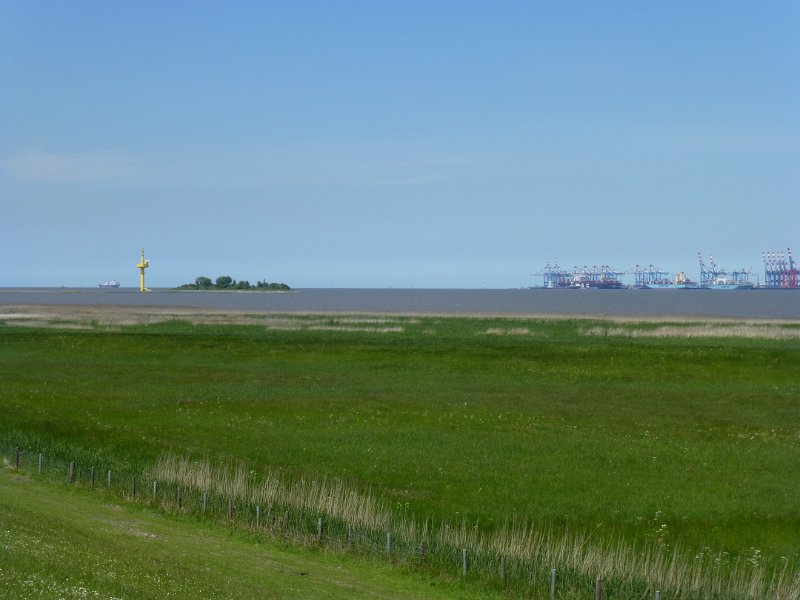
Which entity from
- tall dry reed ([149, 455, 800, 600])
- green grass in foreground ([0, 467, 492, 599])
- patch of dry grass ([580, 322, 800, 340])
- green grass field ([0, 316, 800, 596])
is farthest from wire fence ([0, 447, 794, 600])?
patch of dry grass ([580, 322, 800, 340])

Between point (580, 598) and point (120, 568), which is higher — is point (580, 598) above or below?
below

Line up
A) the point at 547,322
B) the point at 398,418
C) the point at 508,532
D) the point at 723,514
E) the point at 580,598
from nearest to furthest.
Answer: the point at 580,598
the point at 508,532
the point at 723,514
the point at 398,418
the point at 547,322

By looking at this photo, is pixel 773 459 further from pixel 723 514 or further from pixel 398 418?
pixel 398 418

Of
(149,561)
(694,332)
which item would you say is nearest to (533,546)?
(149,561)

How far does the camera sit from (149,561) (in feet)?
59.3

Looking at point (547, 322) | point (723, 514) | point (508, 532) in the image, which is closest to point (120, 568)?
point (508, 532)

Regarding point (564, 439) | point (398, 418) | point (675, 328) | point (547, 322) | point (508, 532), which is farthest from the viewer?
point (547, 322)

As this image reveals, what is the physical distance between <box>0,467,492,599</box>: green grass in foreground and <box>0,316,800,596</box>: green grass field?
4.56 metres

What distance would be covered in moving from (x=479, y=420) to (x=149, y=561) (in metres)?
22.8

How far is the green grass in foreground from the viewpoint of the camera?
15172 mm

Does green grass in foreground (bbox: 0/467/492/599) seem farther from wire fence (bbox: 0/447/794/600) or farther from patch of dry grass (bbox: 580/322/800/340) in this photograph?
patch of dry grass (bbox: 580/322/800/340)

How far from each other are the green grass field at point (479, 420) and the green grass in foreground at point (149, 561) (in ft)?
15.0

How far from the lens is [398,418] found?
40.1 m

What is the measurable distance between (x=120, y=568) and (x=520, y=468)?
16.4 meters
